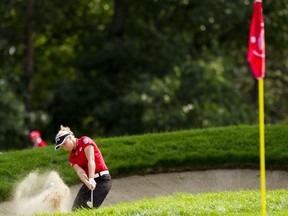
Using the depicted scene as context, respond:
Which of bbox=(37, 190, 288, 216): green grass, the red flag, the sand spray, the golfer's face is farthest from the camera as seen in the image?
the sand spray

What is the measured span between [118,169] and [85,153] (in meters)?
4.32

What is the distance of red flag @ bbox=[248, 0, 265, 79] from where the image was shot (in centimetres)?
1080

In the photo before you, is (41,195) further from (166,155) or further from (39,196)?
(166,155)

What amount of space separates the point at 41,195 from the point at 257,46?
5.52 m

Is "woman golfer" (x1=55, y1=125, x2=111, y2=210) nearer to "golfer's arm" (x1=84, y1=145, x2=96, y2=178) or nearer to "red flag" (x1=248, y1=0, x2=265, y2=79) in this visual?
"golfer's arm" (x1=84, y1=145, x2=96, y2=178)

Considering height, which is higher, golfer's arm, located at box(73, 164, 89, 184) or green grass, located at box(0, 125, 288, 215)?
golfer's arm, located at box(73, 164, 89, 184)

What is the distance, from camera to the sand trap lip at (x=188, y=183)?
16562 millimetres

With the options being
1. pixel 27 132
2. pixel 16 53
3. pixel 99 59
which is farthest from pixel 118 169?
pixel 16 53

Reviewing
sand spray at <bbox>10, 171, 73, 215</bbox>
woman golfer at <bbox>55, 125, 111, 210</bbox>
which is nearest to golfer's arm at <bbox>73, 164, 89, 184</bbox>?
woman golfer at <bbox>55, 125, 111, 210</bbox>

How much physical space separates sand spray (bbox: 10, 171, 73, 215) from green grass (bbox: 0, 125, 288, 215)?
1.26ft

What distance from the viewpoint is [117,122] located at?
32531 millimetres

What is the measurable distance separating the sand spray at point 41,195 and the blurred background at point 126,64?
44.1 ft

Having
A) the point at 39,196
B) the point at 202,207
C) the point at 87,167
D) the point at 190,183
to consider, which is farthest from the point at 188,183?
the point at 202,207

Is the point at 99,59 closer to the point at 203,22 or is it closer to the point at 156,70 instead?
the point at 156,70
